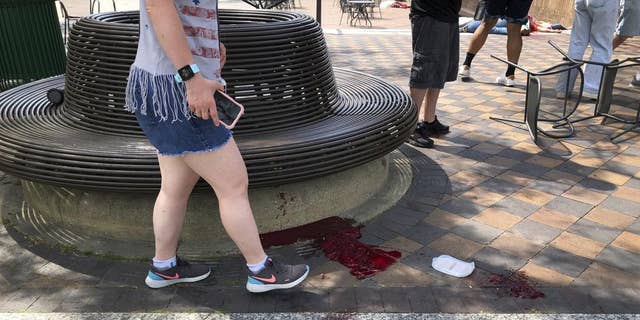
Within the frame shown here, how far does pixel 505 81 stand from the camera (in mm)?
6762

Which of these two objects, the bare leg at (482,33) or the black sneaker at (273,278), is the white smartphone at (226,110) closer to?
the black sneaker at (273,278)

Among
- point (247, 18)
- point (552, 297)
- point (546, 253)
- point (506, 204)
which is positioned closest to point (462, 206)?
point (506, 204)

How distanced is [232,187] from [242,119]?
0.99m

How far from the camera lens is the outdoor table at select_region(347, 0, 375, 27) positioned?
50.1 ft

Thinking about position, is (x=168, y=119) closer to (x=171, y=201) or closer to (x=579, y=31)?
(x=171, y=201)

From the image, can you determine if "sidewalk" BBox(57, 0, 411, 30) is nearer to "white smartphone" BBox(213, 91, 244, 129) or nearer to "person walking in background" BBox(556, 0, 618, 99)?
"person walking in background" BBox(556, 0, 618, 99)

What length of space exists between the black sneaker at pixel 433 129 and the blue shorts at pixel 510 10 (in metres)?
2.19

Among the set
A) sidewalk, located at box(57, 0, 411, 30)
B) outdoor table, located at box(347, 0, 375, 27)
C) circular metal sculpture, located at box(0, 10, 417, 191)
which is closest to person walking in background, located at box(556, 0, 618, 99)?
circular metal sculpture, located at box(0, 10, 417, 191)

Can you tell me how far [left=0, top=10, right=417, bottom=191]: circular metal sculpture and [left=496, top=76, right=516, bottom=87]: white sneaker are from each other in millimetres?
3469

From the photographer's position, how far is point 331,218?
3.32 metres

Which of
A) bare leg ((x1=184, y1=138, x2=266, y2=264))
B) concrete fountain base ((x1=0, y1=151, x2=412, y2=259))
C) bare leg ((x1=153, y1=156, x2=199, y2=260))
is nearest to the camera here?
bare leg ((x1=184, y1=138, x2=266, y2=264))

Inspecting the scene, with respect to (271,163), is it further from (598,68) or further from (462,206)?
(598,68)

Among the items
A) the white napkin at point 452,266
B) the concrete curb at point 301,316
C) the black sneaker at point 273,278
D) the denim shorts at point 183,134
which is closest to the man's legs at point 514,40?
the white napkin at point 452,266

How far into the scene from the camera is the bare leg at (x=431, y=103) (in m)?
4.67
